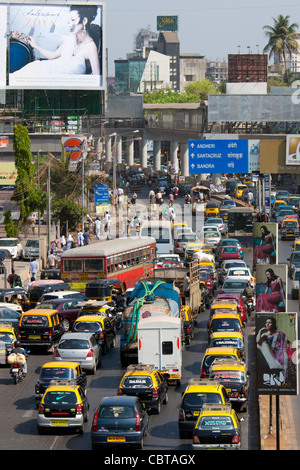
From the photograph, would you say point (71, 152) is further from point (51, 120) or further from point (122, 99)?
point (122, 99)

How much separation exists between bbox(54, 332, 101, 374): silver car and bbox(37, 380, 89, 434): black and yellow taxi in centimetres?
606

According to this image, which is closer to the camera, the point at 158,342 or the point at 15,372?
the point at 158,342

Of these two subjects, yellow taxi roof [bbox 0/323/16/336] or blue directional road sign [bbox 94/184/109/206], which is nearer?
yellow taxi roof [bbox 0/323/16/336]

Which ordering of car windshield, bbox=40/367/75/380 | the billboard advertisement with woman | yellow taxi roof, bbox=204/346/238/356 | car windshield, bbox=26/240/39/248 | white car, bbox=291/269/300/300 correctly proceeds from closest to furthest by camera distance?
the billboard advertisement with woman < car windshield, bbox=40/367/75/380 < yellow taxi roof, bbox=204/346/238/356 < white car, bbox=291/269/300/300 < car windshield, bbox=26/240/39/248

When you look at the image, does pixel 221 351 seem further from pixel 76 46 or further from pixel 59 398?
pixel 76 46

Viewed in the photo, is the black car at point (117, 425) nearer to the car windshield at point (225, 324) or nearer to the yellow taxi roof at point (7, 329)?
the yellow taxi roof at point (7, 329)

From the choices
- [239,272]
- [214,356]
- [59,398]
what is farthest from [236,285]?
[59,398]

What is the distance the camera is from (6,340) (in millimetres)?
33469

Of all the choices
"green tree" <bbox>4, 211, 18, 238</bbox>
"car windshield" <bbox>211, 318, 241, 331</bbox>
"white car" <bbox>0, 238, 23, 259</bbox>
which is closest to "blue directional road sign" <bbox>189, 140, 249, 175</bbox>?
"green tree" <bbox>4, 211, 18, 238</bbox>

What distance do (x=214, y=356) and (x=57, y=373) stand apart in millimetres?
4408

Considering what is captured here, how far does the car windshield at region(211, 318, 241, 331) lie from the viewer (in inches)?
1367

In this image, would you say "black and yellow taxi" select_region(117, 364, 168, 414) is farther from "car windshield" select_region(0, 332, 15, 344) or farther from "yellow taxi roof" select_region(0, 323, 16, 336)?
"yellow taxi roof" select_region(0, 323, 16, 336)

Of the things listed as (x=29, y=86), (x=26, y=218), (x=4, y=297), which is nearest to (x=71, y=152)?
(x=26, y=218)

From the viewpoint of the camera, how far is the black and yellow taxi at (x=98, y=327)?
1371 inches
